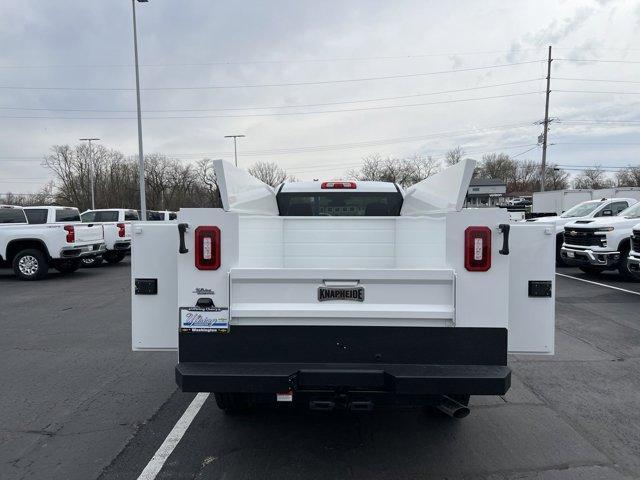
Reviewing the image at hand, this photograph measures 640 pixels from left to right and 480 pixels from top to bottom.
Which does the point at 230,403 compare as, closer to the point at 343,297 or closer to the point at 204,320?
the point at 204,320

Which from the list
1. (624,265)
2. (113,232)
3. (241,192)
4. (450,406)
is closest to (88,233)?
(113,232)

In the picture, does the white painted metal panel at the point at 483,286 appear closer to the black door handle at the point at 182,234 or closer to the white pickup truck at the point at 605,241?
the black door handle at the point at 182,234

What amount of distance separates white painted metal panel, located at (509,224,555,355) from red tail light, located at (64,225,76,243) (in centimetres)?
1333

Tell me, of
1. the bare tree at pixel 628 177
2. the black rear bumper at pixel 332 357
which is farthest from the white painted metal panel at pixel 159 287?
the bare tree at pixel 628 177

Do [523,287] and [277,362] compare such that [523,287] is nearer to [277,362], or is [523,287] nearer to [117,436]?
[277,362]

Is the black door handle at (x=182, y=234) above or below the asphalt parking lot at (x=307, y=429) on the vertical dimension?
above

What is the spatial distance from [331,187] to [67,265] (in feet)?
41.5

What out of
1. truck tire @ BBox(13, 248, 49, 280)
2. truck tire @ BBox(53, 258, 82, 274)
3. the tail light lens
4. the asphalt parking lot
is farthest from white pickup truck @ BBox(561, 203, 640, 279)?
truck tire @ BBox(13, 248, 49, 280)

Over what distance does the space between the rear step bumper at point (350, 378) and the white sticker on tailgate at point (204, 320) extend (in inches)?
9.2

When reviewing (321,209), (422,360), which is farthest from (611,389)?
(321,209)

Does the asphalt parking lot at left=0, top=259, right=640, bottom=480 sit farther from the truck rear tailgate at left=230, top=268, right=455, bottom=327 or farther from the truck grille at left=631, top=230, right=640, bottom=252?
the truck grille at left=631, top=230, right=640, bottom=252

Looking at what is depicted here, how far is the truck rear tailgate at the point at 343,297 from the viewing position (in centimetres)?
A: 314

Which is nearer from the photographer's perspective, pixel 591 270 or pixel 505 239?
pixel 505 239

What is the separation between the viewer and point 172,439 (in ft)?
12.9
